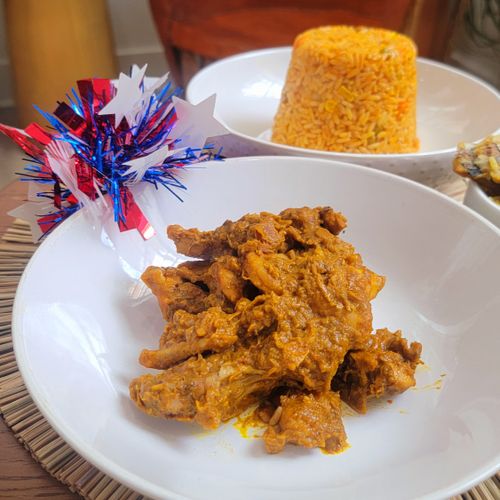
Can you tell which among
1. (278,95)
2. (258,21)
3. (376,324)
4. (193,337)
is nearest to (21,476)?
(193,337)

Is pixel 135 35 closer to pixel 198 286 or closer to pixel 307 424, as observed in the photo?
pixel 198 286

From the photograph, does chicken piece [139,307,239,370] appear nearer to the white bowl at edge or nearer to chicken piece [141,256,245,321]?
chicken piece [141,256,245,321]

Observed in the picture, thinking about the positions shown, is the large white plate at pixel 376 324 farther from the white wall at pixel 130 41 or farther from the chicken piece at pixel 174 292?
the white wall at pixel 130 41

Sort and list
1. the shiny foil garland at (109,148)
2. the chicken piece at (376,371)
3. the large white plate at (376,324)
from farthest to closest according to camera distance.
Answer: the shiny foil garland at (109,148) < the chicken piece at (376,371) < the large white plate at (376,324)

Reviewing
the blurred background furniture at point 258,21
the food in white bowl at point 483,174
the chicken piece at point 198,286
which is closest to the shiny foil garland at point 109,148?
the chicken piece at point 198,286

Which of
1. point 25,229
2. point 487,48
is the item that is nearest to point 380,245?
point 25,229

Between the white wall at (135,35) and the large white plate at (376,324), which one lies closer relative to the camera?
the large white plate at (376,324)

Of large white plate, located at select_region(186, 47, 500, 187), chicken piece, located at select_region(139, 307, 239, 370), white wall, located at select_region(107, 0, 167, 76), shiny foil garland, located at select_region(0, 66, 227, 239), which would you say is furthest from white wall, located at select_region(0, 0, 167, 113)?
chicken piece, located at select_region(139, 307, 239, 370)

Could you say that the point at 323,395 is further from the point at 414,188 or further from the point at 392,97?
the point at 392,97
